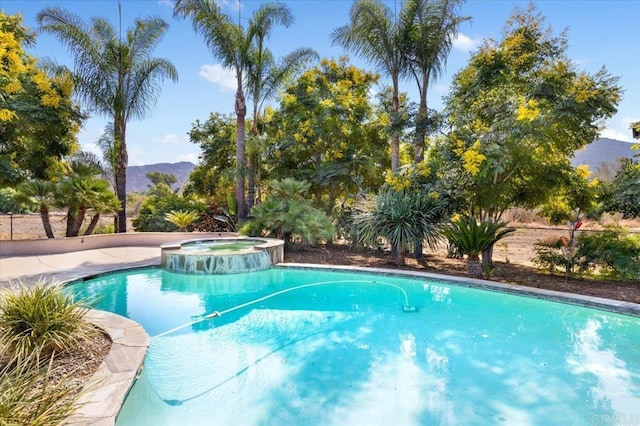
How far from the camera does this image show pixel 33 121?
1070cm

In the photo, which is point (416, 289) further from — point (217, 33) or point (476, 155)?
point (217, 33)

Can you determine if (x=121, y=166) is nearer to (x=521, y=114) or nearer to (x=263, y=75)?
(x=263, y=75)

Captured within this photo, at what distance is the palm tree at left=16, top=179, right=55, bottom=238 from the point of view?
35.0 ft

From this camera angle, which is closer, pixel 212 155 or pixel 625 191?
pixel 625 191

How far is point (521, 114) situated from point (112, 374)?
784cm

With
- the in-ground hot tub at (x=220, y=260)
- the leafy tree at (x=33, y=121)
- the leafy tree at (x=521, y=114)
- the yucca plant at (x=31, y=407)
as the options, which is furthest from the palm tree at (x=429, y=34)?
the leafy tree at (x=33, y=121)

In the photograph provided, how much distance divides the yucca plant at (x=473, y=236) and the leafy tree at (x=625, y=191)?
77.4 inches

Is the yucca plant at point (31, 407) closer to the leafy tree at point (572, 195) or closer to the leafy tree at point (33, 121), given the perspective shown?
the leafy tree at point (33, 121)

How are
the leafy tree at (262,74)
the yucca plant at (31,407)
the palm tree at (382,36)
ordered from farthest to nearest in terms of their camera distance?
the leafy tree at (262,74) → the palm tree at (382,36) → the yucca plant at (31,407)

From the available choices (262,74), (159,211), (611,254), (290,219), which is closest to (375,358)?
(611,254)

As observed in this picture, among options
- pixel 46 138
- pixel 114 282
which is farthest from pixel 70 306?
pixel 46 138

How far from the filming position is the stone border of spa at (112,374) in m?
2.86

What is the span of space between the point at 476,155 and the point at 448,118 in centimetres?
278

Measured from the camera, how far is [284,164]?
1485 cm
